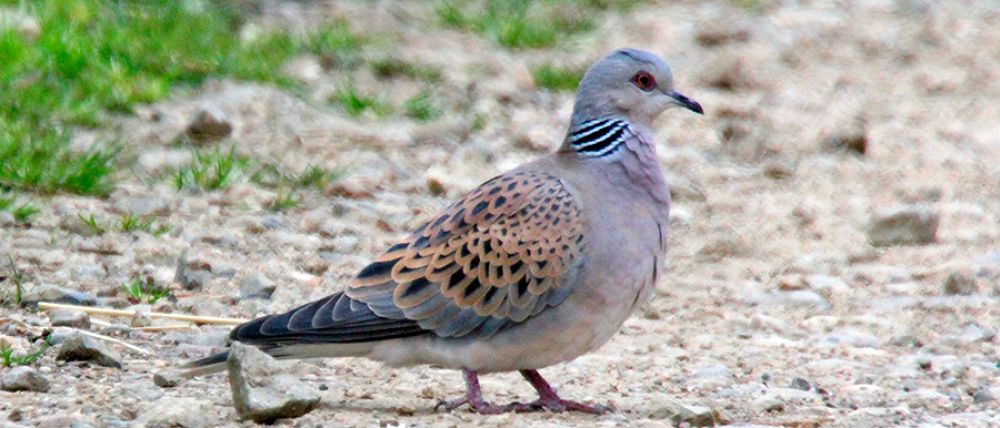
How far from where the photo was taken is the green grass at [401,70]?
382 inches

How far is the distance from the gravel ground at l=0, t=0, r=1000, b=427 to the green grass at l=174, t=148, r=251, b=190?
0.23 feet

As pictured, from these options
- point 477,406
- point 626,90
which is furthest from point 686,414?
point 626,90

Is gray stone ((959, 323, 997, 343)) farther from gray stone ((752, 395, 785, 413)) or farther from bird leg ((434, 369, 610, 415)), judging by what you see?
bird leg ((434, 369, 610, 415))

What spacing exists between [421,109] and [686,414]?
14.3 feet

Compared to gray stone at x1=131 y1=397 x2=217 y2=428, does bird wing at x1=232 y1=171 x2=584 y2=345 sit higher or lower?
higher

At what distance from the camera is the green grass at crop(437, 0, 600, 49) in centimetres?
1048

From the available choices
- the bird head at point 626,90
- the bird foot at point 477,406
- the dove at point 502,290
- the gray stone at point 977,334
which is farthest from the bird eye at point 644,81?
the gray stone at point 977,334

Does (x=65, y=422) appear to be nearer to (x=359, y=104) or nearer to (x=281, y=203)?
(x=281, y=203)

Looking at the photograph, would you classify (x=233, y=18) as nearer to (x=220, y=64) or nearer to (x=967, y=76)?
(x=220, y=64)

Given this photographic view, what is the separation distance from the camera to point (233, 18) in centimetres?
1012

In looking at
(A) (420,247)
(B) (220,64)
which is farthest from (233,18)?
(A) (420,247)

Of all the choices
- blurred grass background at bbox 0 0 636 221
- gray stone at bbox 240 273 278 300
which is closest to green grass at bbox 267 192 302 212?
blurred grass background at bbox 0 0 636 221

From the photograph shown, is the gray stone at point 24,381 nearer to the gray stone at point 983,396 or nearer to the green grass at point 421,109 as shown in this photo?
the gray stone at point 983,396

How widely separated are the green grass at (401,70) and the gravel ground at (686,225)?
0.11m
